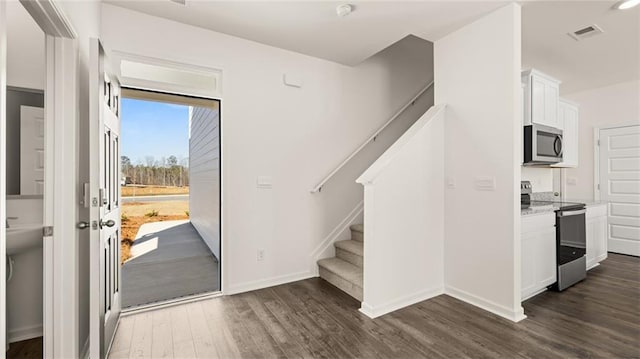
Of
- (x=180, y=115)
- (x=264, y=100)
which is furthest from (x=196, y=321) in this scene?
(x=180, y=115)

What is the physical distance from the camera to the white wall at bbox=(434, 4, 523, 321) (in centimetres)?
Answer: 256

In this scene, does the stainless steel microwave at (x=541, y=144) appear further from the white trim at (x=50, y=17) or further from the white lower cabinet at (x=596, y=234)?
the white trim at (x=50, y=17)

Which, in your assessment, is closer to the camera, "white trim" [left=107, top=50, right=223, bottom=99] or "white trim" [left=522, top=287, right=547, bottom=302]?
"white trim" [left=107, top=50, right=223, bottom=99]

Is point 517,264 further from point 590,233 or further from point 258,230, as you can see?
point 258,230

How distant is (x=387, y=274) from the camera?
2.73m

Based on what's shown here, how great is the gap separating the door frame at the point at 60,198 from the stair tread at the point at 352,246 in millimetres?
2484

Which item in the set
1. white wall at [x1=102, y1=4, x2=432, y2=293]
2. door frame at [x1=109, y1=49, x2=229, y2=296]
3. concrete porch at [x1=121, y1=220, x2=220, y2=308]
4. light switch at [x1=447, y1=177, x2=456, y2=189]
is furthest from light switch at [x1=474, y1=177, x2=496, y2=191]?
concrete porch at [x1=121, y1=220, x2=220, y2=308]

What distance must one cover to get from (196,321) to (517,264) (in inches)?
110

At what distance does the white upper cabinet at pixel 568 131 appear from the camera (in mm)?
3920

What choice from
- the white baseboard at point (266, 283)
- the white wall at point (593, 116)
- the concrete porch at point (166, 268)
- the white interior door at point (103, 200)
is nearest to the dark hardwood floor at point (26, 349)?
the white interior door at point (103, 200)

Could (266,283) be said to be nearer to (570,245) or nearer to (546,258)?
(546,258)

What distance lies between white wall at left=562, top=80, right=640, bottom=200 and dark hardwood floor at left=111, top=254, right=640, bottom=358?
2.79 meters

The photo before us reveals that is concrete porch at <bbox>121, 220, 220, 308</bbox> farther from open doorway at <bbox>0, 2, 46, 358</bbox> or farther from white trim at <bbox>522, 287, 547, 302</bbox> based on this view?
white trim at <bbox>522, 287, 547, 302</bbox>

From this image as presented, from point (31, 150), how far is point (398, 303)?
A: 10.8 ft
